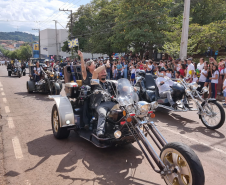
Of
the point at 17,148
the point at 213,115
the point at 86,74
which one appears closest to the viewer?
the point at 17,148

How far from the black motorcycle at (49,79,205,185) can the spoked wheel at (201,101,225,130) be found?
2.45m

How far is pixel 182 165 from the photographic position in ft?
9.59

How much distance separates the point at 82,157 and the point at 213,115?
3708mm

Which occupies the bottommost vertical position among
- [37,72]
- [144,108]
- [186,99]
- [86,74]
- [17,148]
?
[17,148]

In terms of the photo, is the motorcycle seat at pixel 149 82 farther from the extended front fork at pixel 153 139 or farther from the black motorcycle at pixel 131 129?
the extended front fork at pixel 153 139

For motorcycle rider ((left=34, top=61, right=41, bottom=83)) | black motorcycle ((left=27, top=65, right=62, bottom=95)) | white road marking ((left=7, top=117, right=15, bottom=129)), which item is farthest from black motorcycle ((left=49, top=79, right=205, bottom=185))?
motorcycle rider ((left=34, top=61, right=41, bottom=83))

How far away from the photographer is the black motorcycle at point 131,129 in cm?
288

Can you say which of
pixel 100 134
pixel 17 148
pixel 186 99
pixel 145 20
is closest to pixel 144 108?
pixel 100 134

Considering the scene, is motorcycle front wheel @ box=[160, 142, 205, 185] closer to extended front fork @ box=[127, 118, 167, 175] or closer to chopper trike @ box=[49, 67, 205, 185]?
chopper trike @ box=[49, 67, 205, 185]

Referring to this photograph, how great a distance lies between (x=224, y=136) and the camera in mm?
5500

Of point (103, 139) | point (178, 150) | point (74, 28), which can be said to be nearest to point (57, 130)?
point (103, 139)

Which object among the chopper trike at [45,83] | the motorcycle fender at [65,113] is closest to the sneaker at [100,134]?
the motorcycle fender at [65,113]

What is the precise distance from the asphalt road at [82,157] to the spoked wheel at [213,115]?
186mm

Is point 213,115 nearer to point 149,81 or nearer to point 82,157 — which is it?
point 149,81
